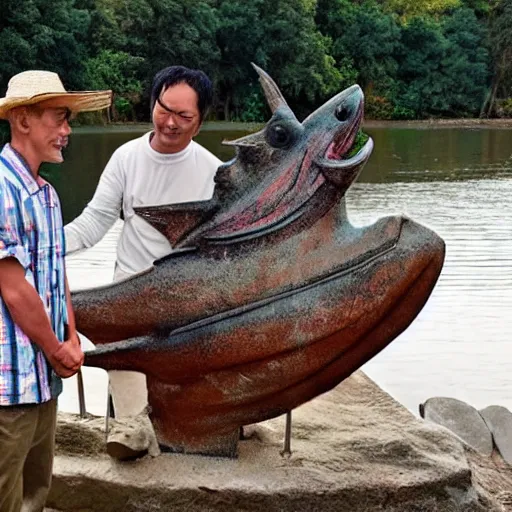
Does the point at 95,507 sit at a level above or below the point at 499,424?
above

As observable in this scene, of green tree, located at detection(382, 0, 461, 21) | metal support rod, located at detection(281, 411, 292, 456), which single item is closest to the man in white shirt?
metal support rod, located at detection(281, 411, 292, 456)

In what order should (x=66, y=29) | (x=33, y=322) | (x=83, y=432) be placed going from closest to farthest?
(x=33, y=322)
(x=83, y=432)
(x=66, y=29)

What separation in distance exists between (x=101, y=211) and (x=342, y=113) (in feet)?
2.93

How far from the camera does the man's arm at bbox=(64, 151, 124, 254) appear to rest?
3.02m

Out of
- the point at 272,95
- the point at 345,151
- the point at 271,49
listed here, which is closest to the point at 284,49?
the point at 271,49

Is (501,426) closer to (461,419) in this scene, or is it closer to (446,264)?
(461,419)

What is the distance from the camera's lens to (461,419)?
4.61 m

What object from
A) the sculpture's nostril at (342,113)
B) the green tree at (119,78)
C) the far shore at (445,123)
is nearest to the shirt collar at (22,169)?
the sculpture's nostril at (342,113)

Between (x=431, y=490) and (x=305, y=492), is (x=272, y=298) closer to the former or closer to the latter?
(x=305, y=492)

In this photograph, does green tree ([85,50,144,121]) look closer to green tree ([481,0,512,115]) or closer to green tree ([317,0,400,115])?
green tree ([317,0,400,115])

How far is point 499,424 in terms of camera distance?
4.58m

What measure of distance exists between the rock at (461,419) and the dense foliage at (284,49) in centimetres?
Result: 1751

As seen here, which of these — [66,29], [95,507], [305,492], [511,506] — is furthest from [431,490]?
[66,29]

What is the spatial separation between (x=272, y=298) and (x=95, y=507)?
0.93m
